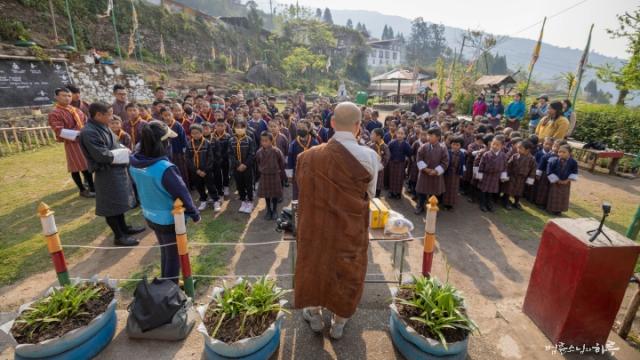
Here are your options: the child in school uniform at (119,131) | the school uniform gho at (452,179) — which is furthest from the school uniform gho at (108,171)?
the school uniform gho at (452,179)

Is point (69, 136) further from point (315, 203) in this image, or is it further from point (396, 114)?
point (396, 114)

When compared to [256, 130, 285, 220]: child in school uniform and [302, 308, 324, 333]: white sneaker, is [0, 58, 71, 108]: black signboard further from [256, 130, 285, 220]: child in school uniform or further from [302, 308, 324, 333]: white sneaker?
[302, 308, 324, 333]: white sneaker

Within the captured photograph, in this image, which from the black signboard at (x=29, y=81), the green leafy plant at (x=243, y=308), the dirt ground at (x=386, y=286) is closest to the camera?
the green leafy plant at (x=243, y=308)

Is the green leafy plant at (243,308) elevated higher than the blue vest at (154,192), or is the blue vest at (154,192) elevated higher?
the blue vest at (154,192)

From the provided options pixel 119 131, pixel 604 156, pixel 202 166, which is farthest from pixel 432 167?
pixel 604 156

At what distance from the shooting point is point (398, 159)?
7.59 meters

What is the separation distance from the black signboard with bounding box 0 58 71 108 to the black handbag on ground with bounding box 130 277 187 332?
42.8 ft

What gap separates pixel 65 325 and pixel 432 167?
624cm

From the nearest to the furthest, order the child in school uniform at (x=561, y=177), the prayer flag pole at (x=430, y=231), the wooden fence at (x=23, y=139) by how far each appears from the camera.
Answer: the prayer flag pole at (x=430, y=231)
the child in school uniform at (x=561, y=177)
the wooden fence at (x=23, y=139)

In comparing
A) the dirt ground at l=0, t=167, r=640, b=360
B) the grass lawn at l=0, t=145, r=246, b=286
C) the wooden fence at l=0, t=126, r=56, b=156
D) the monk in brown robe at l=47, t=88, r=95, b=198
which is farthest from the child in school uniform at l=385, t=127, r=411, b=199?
the wooden fence at l=0, t=126, r=56, b=156

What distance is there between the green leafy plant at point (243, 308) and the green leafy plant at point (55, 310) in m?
1.24

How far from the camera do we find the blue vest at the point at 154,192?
337 cm

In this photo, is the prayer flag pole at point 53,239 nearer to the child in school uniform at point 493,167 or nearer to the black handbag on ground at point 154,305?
the black handbag on ground at point 154,305

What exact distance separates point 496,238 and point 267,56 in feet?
159
